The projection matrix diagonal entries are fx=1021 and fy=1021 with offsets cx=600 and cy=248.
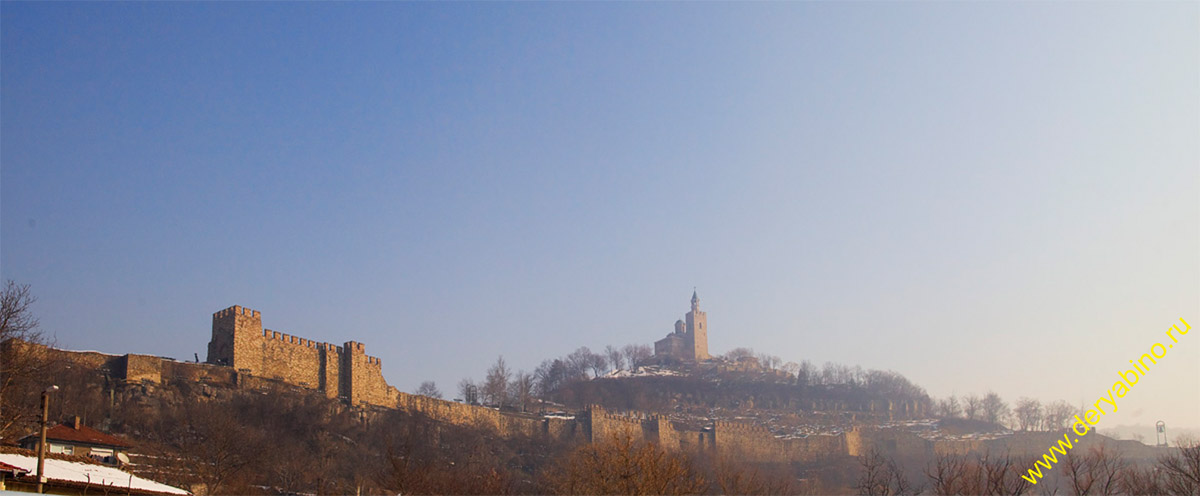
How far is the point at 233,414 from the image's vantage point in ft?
137

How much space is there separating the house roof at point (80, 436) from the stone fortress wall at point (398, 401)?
255 cm

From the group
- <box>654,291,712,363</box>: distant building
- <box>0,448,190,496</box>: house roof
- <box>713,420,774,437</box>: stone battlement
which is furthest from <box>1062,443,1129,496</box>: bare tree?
<box>654,291,712,363</box>: distant building

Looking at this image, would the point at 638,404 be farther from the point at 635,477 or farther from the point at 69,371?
the point at 635,477

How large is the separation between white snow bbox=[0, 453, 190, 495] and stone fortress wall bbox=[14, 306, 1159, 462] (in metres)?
3.26

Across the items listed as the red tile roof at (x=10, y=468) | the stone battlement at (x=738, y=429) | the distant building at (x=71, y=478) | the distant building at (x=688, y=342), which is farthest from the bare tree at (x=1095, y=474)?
the distant building at (x=688, y=342)

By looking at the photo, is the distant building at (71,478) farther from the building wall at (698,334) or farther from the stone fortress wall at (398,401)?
the building wall at (698,334)

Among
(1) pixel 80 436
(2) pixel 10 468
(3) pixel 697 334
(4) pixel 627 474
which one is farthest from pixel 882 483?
(3) pixel 697 334

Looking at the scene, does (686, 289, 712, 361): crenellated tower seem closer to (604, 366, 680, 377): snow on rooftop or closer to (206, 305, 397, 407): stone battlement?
(604, 366, 680, 377): snow on rooftop

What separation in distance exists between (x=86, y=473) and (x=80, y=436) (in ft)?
18.5

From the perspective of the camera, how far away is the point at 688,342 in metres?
141

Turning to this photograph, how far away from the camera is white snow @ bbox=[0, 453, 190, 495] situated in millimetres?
24312

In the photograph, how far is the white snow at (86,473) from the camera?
79.8 feet

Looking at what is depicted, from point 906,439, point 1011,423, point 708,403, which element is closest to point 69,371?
point 906,439

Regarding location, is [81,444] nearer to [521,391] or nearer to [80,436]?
[80,436]
